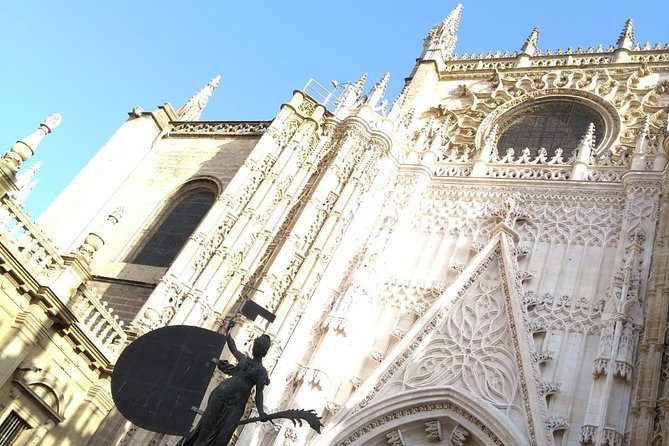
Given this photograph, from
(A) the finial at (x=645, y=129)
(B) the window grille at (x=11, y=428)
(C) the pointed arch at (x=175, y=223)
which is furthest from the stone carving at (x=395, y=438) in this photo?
(A) the finial at (x=645, y=129)

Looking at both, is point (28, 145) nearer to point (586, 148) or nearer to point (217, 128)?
point (217, 128)

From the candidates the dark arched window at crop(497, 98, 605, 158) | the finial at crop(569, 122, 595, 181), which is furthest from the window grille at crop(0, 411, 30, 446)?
the dark arched window at crop(497, 98, 605, 158)

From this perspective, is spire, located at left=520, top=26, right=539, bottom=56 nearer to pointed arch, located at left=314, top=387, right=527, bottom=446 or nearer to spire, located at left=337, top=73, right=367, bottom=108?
spire, located at left=337, top=73, right=367, bottom=108

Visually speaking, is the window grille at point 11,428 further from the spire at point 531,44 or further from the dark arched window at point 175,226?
the spire at point 531,44

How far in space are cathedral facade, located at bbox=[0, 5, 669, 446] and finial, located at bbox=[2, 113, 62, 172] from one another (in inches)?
1.7

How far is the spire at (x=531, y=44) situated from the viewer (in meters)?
21.8

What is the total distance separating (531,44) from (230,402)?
17.8 meters

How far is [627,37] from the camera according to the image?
20.5 meters

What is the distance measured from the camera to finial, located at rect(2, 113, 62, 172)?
1141cm

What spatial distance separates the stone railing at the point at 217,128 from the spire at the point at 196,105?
1601 millimetres

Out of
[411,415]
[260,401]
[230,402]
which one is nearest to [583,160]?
[411,415]

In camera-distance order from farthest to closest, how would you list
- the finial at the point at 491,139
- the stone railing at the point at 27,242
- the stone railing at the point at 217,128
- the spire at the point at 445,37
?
the spire at the point at 445,37 → the stone railing at the point at 217,128 → the finial at the point at 491,139 → the stone railing at the point at 27,242

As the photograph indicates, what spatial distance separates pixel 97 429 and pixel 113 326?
72.2 inches

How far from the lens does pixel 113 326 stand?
13.1m
